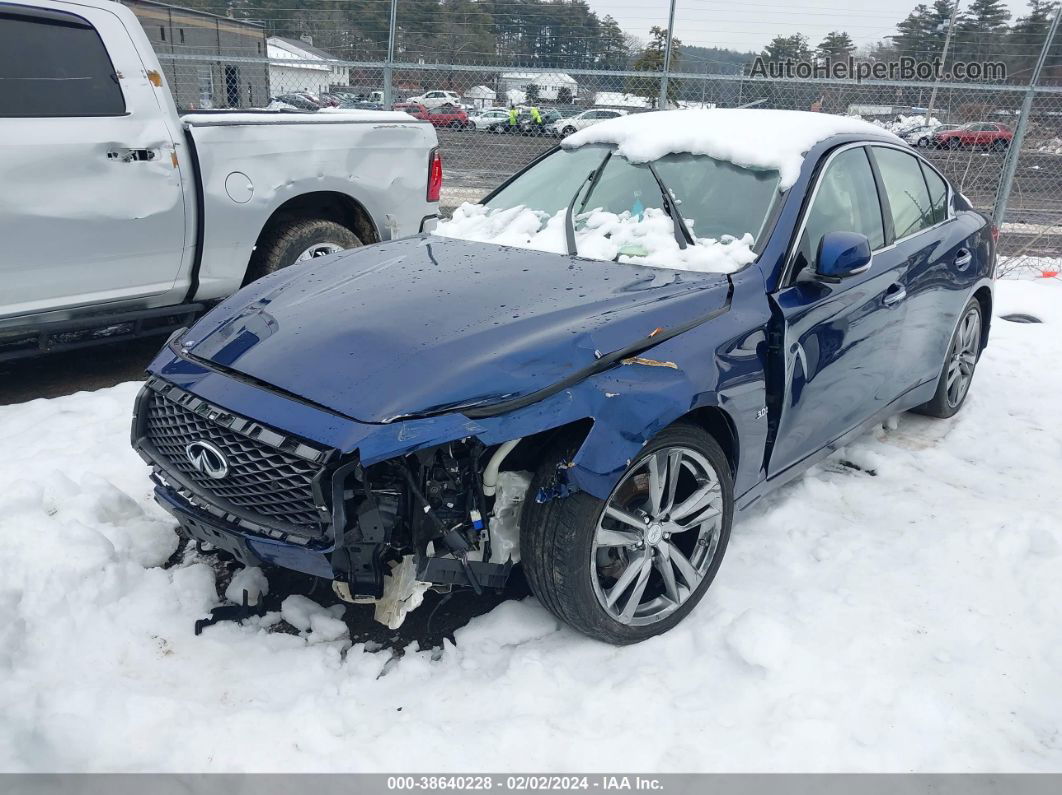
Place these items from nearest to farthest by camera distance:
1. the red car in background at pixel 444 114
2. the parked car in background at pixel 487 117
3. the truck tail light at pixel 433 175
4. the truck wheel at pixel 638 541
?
the truck wheel at pixel 638 541 → the truck tail light at pixel 433 175 → the parked car in background at pixel 487 117 → the red car in background at pixel 444 114

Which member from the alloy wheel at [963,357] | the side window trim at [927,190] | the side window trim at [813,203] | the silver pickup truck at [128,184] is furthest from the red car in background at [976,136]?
the silver pickup truck at [128,184]

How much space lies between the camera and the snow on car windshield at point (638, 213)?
10.8ft

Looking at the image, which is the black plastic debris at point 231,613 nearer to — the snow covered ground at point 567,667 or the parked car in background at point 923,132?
the snow covered ground at point 567,667

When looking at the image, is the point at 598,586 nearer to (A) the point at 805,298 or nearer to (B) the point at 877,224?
(A) the point at 805,298

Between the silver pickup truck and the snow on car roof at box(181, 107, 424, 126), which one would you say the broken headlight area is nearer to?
the silver pickup truck

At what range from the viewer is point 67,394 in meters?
4.91

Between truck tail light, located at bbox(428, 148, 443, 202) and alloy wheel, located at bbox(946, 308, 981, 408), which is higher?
truck tail light, located at bbox(428, 148, 443, 202)

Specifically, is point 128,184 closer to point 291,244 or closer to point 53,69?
point 53,69

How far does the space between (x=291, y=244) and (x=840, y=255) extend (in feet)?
11.7

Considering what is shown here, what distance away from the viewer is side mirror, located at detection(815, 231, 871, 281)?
10.3ft

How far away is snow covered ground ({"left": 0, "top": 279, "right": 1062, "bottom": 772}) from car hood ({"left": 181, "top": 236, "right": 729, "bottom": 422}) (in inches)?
35.5

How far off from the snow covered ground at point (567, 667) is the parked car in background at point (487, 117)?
1084cm

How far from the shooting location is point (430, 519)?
2.46 m

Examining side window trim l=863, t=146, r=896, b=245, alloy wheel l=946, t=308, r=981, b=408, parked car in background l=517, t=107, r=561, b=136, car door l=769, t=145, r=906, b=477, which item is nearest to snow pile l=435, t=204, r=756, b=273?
car door l=769, t=145, r=906, b=477
